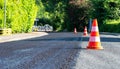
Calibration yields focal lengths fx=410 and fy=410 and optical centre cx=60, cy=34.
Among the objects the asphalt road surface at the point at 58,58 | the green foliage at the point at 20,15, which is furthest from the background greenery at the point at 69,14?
the asphalt road surface at the point at 58,58

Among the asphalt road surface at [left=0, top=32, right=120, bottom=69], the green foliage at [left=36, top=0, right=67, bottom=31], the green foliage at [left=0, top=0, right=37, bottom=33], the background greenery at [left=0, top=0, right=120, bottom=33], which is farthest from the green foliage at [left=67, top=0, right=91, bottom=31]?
the asphalt road surface at [left=0, top=32, right=120, bottom=69]

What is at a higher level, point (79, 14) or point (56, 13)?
point (56, 13)

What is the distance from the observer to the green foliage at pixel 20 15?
40562 millimetres

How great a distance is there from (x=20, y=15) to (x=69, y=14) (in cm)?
3550

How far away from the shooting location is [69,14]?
78625mm

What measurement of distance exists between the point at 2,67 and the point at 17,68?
398 millimetres

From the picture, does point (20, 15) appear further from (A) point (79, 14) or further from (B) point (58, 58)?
(A) point (79, 14)

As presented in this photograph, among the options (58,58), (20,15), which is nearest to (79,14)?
(20,15)

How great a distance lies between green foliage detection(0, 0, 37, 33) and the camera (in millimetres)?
40562

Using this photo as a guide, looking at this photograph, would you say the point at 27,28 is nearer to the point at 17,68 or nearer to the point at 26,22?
the point at 26,22

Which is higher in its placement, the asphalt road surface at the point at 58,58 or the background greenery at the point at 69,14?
the background greenery at the point at 69,14

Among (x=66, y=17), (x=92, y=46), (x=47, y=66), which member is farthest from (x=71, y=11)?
(x=47, y=66)

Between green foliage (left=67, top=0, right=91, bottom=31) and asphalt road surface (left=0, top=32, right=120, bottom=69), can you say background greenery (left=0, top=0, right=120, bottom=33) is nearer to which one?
green foliage (left=67, top=0, right=91, bottom=31)

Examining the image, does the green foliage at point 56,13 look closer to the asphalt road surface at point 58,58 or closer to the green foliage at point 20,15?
the green foliage at point 20,15
